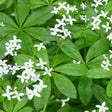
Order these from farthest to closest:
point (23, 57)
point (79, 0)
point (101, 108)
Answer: point (79, 0), point (23, 57), point (101, 108)

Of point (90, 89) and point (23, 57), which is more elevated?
point (23, 57)

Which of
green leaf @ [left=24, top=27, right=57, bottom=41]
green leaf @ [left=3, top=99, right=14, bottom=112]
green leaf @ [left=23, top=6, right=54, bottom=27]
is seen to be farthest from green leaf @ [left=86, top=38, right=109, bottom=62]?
green leaf @ [left=3, top=99, right=14, bottom=112]

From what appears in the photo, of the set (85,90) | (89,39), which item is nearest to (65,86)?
(85,90)

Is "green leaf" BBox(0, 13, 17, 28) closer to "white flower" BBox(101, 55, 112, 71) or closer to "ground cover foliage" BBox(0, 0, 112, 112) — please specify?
Answer: "ground cover foliage" BBox(0, 0, 112, 112)

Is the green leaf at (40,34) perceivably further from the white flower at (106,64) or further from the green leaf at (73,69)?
the white flower at (106,64)

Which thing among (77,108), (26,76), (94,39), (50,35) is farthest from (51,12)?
(77,108)

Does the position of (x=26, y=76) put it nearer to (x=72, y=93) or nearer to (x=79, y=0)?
(x=72, y=93)
